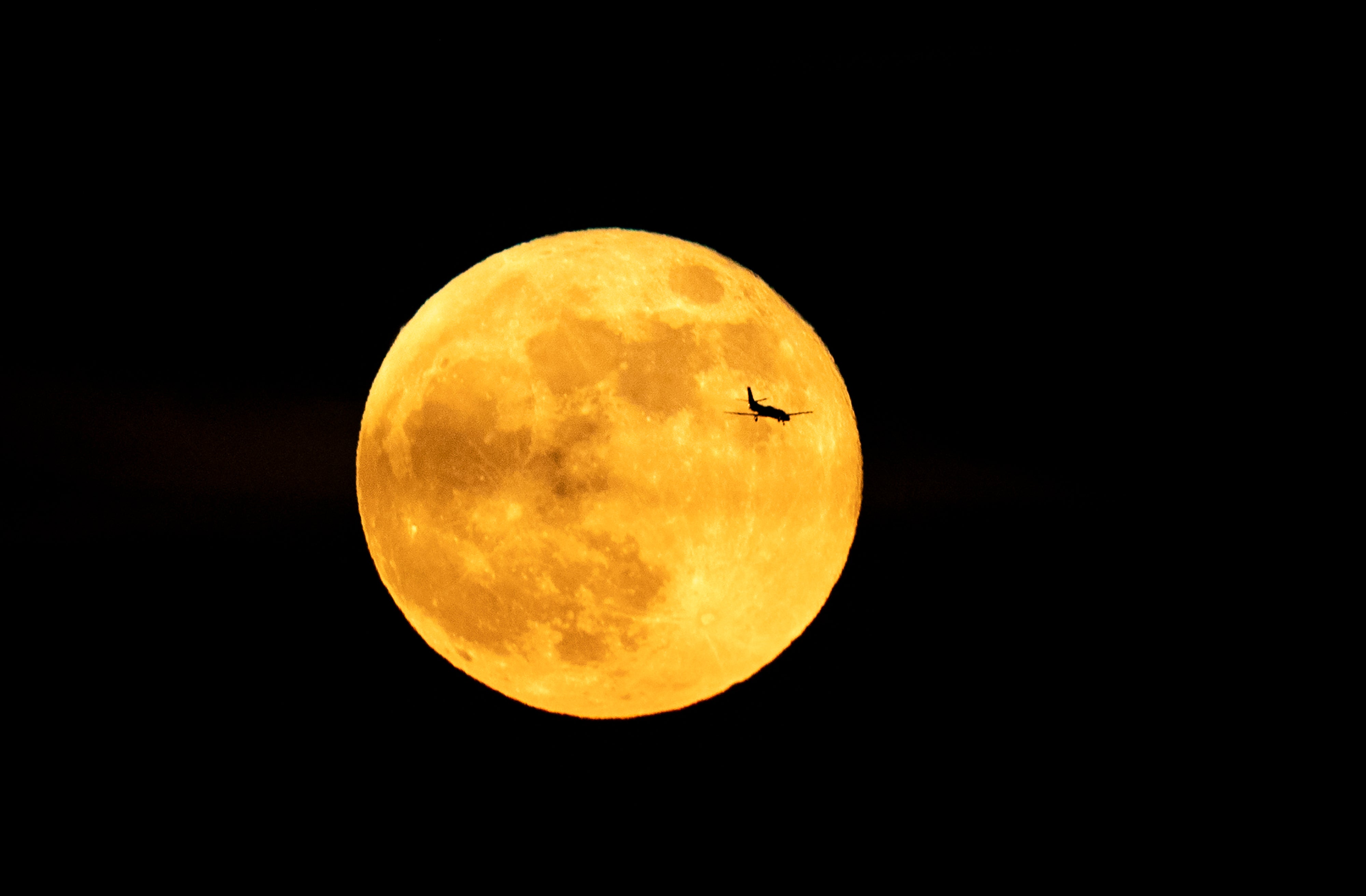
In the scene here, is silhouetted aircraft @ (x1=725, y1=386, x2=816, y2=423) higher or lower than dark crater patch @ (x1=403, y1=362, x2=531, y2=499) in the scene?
higher

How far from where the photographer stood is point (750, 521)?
2.29 m

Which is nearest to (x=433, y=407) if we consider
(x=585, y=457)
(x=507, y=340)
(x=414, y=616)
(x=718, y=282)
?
(x=507, y=340)

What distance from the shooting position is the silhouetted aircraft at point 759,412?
2.27 metres

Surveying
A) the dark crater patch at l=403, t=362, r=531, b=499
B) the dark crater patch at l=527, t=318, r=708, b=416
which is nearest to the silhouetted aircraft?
the dark crater patch at l=527, t=318, r=708, b=416

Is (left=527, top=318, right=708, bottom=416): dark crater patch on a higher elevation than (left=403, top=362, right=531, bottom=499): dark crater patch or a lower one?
higher

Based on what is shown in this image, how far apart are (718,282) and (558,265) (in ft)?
1.87

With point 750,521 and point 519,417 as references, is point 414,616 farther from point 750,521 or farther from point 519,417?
point 750,521

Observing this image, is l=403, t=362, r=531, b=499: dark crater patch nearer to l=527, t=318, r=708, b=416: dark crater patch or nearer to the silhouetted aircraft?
l=527, t=318, r=708, b=416: dark crater patch

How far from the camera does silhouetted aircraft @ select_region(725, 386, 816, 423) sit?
89.5 inches

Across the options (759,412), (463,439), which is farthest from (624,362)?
(463,439)

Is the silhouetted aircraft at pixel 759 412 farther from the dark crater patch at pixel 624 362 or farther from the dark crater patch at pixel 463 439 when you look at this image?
the dark crater patch at pixel 463 439

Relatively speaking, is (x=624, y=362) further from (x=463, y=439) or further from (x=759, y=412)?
(x=463, y=439)

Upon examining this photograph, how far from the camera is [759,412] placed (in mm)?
2287

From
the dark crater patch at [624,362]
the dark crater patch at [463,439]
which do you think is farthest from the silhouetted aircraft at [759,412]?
the dark crater patch at [463,439]
